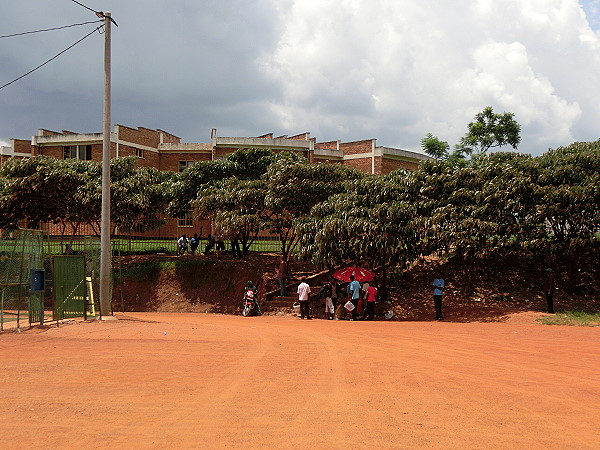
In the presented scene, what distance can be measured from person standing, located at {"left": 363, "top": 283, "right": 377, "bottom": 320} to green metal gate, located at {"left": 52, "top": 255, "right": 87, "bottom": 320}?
30.7 ft

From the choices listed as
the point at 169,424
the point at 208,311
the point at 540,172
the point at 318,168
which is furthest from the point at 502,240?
the point at 169,424

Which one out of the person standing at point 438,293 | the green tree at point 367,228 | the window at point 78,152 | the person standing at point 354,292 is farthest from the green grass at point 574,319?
the window at point 78,152

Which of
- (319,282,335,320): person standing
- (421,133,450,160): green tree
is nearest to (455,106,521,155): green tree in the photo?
(421,133,450,160): green tree

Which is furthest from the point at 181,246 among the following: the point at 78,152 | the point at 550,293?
the point at 550,293

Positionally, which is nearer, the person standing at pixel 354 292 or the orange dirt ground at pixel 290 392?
the orange dirt ground at pixel 290 392

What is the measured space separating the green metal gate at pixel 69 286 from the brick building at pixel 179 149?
2600 cm

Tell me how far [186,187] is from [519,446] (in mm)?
24279

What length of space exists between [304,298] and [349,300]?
1755mm

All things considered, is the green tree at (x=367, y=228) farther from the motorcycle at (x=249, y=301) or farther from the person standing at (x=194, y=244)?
the person standing at (x=194, y=244)

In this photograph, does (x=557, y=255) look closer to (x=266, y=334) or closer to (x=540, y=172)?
(x=540, y=172)

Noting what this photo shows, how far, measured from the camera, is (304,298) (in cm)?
1914

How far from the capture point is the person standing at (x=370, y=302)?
59.1ft

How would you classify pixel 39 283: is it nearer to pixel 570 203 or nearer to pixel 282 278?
pixel 282 278

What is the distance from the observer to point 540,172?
19.2 m
